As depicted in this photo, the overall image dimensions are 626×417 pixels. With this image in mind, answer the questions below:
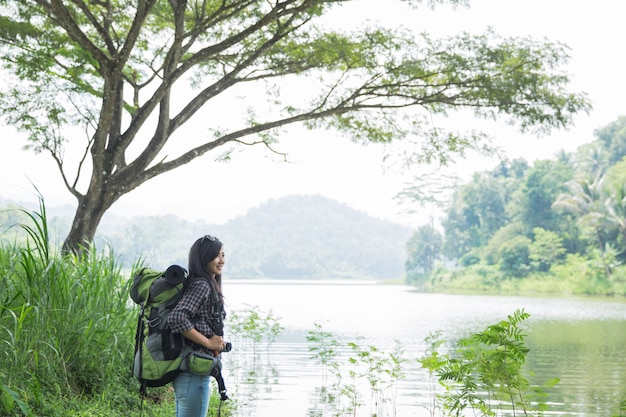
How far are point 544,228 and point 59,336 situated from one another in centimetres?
4122

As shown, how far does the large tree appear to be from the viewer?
928 centimetres

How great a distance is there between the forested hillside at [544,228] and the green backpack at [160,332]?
104 ft

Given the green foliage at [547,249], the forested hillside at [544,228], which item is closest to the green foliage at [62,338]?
the forested hillside at [544,228]

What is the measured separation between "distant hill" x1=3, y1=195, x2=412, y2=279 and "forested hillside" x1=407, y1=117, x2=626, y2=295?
24.2 metres

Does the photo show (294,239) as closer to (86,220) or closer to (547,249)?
(547,249)

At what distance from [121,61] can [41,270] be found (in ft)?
11.6

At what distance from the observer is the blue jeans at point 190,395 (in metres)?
3.21

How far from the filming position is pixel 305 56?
34.0 ft

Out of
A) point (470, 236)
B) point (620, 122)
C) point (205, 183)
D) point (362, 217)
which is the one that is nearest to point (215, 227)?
point (362, 217)

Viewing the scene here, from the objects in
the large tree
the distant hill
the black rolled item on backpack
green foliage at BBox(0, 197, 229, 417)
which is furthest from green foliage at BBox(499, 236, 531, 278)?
the black rolled item on backpack

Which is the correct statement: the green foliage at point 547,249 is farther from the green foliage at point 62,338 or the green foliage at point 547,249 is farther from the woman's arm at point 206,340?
the woman's arm at point 206,340

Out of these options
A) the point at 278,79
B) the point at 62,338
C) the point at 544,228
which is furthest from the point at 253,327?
the point at 544,228

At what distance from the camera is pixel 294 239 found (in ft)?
307

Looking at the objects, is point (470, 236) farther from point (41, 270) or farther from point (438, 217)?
point (41, 270)
